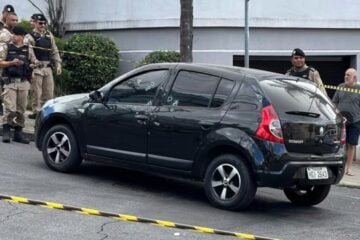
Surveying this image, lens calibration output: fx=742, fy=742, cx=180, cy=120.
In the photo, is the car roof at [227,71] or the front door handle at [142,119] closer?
the car roof at [227,71]

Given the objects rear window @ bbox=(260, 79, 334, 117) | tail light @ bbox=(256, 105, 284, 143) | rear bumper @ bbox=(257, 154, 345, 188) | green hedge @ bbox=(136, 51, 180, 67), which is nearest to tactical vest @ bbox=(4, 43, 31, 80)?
green hedge @ bbox=(136, 51, 180, 67)

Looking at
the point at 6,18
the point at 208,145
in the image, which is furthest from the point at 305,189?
the point at 6,18

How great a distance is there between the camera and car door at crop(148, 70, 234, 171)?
8328 millimetres

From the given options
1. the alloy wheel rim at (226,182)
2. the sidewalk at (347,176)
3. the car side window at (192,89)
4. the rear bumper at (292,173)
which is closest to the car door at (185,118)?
the car side window at (192,89)

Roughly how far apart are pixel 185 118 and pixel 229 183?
3.00ft

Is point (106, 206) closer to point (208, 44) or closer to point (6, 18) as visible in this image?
point (6, 18)

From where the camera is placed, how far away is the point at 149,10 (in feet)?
53.5

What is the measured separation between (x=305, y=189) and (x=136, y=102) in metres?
2.27

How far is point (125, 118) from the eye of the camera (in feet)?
29.2

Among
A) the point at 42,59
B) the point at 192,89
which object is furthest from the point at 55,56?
the point at 192,89

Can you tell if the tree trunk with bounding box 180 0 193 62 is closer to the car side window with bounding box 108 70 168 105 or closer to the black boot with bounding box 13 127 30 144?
the black boot with bounding box 13 127 30 144

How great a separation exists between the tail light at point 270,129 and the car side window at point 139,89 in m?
1.52

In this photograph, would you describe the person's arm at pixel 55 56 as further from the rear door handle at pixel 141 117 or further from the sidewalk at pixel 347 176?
the rear door handle at pixel 141 117

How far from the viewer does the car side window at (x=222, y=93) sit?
8328 millimetres
